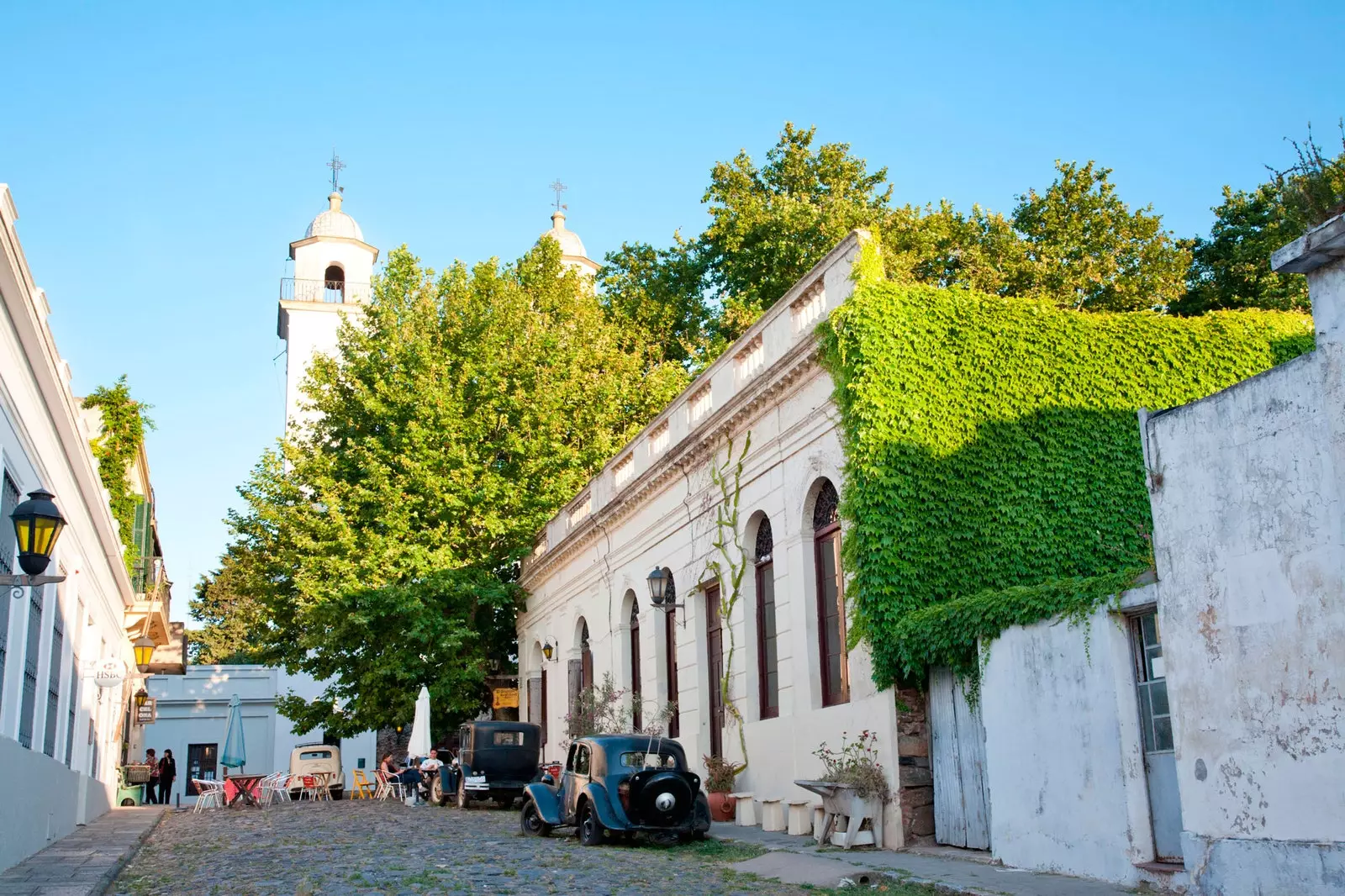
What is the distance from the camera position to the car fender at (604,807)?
14.9 meters

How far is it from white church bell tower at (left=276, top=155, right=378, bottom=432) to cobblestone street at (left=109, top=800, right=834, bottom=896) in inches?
1246

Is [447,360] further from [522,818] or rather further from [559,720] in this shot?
[522,818]

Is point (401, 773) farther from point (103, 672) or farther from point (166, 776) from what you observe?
point (166, 776)

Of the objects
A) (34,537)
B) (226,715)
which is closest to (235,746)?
(226,715)

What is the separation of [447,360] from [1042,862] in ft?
74.8

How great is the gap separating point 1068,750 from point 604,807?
591 cm

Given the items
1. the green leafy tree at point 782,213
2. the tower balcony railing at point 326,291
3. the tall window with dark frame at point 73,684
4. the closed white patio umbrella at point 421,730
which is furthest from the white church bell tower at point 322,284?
the tall window with dark frame at point 73,684

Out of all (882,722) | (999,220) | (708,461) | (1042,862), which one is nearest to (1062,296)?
(999,220)

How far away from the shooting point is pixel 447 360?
31.7 meters

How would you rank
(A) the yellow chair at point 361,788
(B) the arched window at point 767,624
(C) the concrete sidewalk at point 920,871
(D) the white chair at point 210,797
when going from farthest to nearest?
(A) the yellow chair at point 361,788 < (D) the white chair at point 210,797 < (B) the arched window at point 767,624 < (C) the concrete sidewalk at point 920,871

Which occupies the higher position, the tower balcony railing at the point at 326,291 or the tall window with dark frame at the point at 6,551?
the tower balcony railing at the point at 326,291

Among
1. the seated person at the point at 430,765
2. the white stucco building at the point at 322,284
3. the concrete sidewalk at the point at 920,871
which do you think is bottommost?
the concrete sidewalk at the point at 920,871

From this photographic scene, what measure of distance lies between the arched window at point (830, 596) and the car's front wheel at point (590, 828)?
11.9 ft

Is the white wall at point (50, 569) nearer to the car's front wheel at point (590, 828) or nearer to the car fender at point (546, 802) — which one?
the car fender at point (546, 802)
